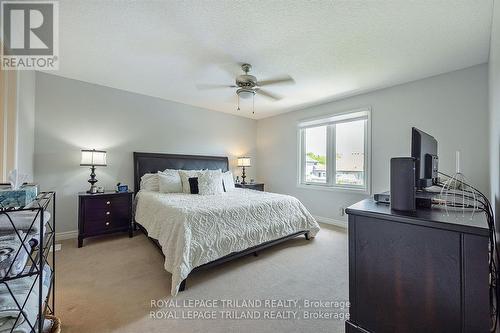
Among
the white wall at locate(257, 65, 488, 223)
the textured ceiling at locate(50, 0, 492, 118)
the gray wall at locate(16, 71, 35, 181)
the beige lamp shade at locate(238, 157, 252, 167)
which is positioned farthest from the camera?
the beige lamp shade at locate(238, 157, 252, 167)

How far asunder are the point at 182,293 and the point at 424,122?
3821 mm

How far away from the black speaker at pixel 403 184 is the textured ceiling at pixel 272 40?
1380 millimetres

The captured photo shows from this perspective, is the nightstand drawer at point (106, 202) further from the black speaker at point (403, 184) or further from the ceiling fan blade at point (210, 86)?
the black speaker at point (403, 184)

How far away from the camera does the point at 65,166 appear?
3.23 meters

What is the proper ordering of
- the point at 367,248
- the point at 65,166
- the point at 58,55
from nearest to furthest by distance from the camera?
the point at 367,248 → the point at 58,55 → the point at 65,166

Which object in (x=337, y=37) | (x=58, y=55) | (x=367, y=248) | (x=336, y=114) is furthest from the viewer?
(x=336, y=114)

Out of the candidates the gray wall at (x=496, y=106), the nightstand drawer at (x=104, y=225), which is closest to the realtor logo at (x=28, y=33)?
the nightstand drawer at (x=104, y=225)

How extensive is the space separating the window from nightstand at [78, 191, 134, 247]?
3463 millimetres

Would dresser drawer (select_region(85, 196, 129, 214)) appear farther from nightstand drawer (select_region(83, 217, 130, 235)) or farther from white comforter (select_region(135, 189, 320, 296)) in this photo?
white comforter (select_region(135, 189, 320, 296))

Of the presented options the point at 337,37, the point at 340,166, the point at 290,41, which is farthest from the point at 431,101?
→ the point at 290,41

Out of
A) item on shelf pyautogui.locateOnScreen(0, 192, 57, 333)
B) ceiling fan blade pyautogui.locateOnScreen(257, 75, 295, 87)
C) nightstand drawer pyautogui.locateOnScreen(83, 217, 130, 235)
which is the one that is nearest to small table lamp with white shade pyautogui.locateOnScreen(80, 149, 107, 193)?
nightstand drawer pyautogui.locateOnScreen(83, 217, 130, 235)

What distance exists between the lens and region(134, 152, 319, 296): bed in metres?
2.01

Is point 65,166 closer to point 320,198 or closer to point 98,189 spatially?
point 98,189

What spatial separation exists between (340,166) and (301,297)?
2881mm
